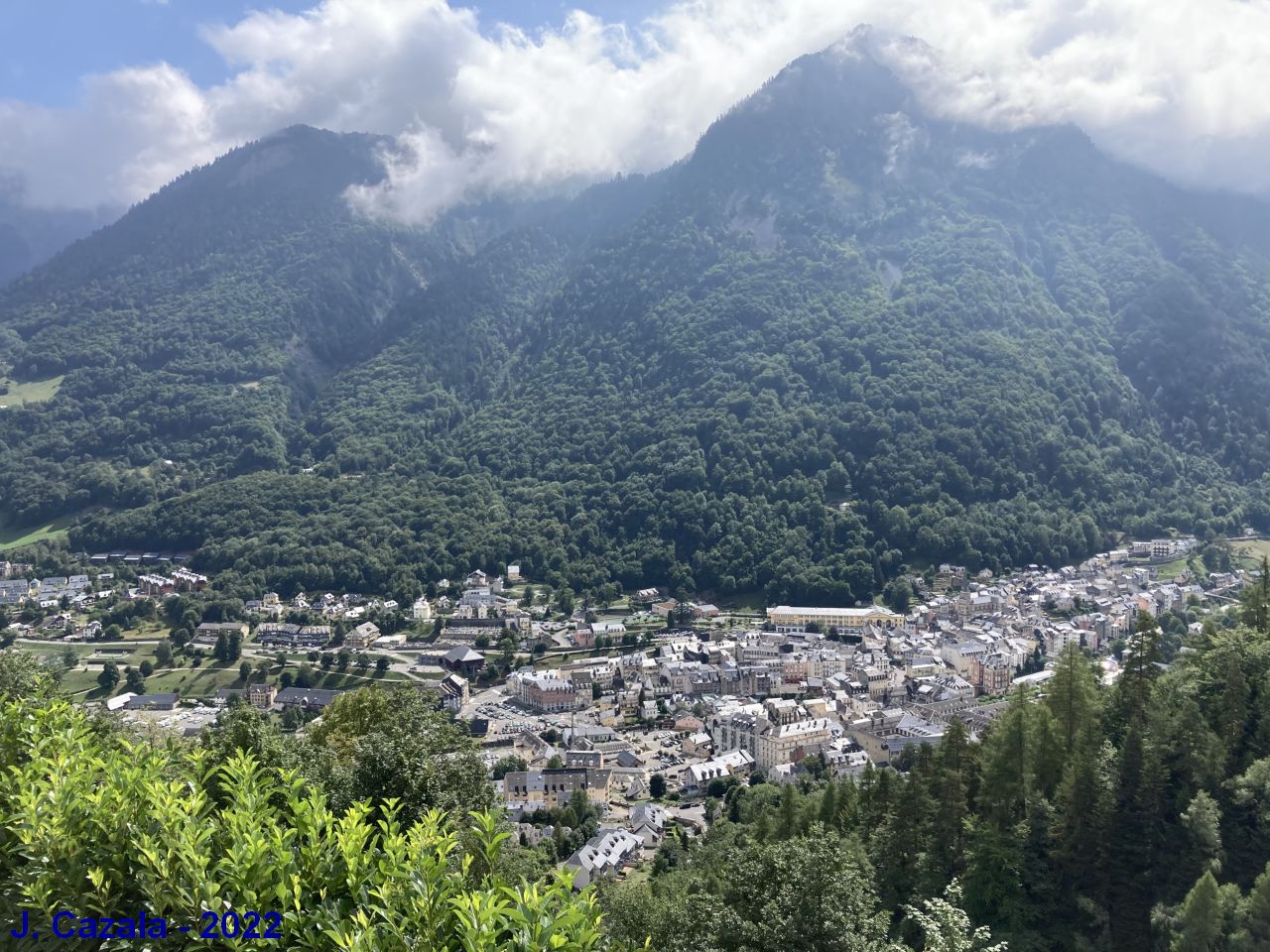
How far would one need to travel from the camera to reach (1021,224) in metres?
156

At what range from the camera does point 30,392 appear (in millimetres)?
135125

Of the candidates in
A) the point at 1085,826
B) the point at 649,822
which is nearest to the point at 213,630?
the point at 649,822

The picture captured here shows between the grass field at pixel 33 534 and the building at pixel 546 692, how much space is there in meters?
70.1

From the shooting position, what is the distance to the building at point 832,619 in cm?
7600

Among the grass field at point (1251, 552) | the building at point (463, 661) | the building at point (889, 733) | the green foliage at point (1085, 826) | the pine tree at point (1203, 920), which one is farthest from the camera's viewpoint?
the grass field at point (1251, 552)

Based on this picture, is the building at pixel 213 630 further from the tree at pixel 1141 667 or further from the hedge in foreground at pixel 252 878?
the hedge in foreground at pixel 252 878

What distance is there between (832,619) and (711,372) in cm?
5582

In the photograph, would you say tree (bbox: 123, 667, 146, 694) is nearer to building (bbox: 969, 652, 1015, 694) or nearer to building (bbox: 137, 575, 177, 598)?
building (bbox: 137, 575, 177, 598)

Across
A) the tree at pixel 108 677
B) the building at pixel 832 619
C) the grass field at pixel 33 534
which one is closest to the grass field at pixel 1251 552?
the building at pixel 832 619

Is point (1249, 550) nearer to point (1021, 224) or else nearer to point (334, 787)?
point (1021, 224)

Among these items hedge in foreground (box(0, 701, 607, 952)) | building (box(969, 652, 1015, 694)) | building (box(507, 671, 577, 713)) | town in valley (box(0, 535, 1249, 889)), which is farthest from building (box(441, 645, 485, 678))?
hedge in foreground (box(0, 701, 607, 952))

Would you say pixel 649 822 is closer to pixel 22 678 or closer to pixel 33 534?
pixel 22 678

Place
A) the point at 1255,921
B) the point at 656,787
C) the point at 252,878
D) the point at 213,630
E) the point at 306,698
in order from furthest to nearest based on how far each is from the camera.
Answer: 1. the point at 213,630
2. the point at 306,698
3. the point at 656,787
4. the point at 1255,921
5. the point at 252,878

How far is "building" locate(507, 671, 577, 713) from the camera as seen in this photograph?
2436 inches
